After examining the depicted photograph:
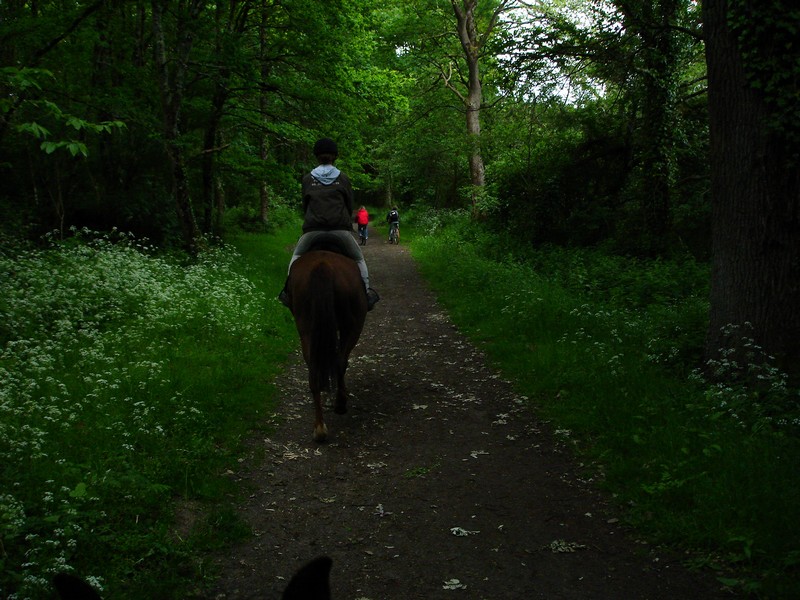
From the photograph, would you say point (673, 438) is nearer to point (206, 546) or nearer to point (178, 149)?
point (206, 546)

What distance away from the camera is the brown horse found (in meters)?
5.87

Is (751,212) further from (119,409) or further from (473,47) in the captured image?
(473,47)

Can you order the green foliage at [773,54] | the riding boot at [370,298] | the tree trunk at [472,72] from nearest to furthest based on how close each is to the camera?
the green foliage at [773,54]
the riding boot at [370,298]
the tree trunk at [472,72]

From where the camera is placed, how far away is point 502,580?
11.9 ft

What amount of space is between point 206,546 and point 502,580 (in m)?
2.14

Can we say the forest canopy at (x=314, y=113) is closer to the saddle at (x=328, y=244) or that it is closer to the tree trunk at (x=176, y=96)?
the tree trunk at (x=176, y=96)

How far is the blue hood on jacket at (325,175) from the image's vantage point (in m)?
6.83

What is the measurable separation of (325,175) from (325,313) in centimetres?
199

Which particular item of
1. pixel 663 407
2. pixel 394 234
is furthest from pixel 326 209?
pixel 394 234

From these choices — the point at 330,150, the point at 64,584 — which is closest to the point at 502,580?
the point at 64,584

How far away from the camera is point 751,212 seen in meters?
5.57

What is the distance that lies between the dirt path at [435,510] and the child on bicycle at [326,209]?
181cm

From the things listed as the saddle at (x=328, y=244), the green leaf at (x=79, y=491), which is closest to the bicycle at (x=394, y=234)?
the saddle at (x=328, y=244)

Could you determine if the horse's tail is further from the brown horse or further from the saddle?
the saddle
